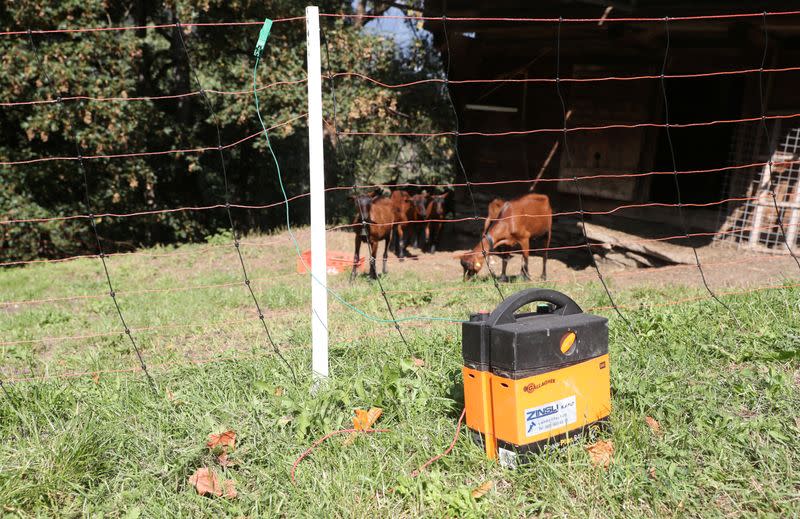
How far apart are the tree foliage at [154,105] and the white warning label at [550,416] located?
28.2 feet

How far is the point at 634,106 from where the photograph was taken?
30.5 feet

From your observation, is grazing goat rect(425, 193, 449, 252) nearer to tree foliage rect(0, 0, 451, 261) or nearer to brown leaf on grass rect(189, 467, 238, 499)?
tree foliage rect(0, 0, 451, 261)

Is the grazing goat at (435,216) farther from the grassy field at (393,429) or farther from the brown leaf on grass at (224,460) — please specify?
the brown leaf on grass at (224,460)

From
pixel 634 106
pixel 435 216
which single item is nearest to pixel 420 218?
pixel 435 216

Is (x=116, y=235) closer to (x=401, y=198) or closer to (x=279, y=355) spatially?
(x=401, y=198)

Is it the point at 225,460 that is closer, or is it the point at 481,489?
the point at 481,489

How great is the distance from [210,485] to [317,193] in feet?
4.53

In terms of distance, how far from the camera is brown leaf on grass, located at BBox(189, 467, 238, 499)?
2.37m

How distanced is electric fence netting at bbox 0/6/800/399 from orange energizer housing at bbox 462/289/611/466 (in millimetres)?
911

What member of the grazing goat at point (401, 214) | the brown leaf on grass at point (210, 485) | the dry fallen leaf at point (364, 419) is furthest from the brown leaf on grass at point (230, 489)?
the grazing goat at point (401, 214)

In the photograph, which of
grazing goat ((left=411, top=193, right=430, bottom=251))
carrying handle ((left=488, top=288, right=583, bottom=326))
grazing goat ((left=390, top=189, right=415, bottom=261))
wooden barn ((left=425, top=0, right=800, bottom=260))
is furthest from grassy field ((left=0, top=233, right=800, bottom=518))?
grazing goat ((left=411, top=193, right=430, bottom=251))

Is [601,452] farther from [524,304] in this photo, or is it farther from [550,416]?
[524,304]

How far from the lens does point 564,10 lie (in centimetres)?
877

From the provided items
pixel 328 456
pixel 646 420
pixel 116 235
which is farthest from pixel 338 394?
pixel 116 235
